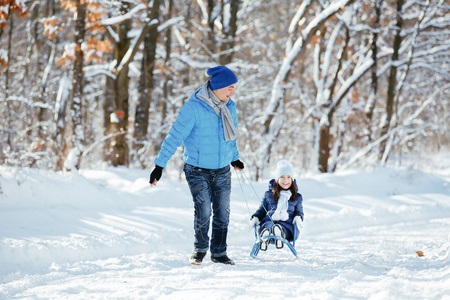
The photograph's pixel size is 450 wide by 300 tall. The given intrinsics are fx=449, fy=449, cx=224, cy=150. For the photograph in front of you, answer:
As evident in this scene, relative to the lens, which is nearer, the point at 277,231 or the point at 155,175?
the point at 155,175

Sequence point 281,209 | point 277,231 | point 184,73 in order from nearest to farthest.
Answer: point 277,231 → point 281,209 → point 184,73

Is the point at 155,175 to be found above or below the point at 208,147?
below

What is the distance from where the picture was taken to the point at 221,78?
431 cm

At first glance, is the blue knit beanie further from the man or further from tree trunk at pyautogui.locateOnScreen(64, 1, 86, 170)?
tree trunk at pyautogui.locateOnScreen(64, 1, 86, 170)

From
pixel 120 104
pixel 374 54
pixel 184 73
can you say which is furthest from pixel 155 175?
pixel 184 73

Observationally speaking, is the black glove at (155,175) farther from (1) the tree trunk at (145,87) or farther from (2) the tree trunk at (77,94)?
(1) the tree trunk at (145,87)

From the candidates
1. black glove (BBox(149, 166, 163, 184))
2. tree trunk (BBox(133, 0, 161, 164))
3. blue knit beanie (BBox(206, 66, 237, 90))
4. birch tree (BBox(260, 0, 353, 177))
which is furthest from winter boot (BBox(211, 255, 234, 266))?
tree trunk (BBox(133, 0, 161, 164))

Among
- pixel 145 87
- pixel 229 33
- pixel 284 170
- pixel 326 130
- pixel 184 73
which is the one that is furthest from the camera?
pixel 184 73

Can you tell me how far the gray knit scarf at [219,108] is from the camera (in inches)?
169

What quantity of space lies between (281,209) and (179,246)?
1370 mm

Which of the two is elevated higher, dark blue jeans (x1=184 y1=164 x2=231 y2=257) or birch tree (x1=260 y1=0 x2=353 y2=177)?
birch tree (x1=260 y1=0 x2=353 y2=177)

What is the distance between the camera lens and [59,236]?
5.34 metres

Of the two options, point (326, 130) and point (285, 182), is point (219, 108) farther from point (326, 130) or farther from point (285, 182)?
point (326, 130)

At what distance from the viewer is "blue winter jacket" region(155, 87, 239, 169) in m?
4.19
